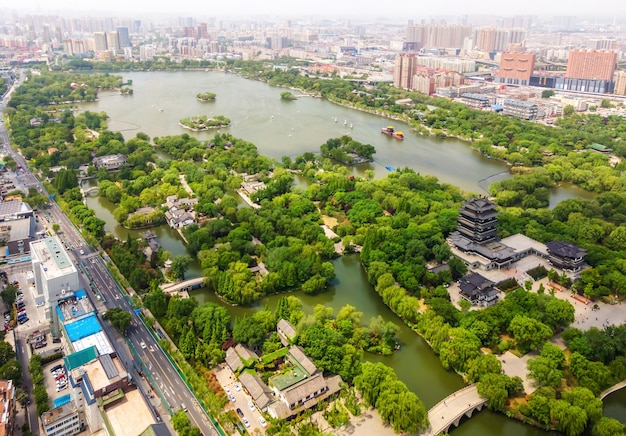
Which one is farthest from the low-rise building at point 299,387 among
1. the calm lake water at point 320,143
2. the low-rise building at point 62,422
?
the low-rise building at point 62,422

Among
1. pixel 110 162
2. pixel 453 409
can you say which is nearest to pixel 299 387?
pixel 453 409

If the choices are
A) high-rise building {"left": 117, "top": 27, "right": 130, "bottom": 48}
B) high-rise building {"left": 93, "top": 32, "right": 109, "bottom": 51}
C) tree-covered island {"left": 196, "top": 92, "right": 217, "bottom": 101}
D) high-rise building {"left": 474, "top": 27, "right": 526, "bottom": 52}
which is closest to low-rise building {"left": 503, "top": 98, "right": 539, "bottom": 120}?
tree-covered island {"left": 196, "top": 92, "right": 217, "bottom": 101}

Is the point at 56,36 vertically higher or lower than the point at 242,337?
higher

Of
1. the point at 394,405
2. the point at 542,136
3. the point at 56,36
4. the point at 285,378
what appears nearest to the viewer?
the point at 394,405

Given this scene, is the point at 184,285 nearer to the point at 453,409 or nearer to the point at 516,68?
the point at 453,409

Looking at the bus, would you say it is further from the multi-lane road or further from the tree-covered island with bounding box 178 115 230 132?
the tree-covered island with bounding box 178 115 230 132

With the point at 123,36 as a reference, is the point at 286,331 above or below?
below

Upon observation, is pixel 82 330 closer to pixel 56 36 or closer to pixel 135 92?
pixel 135 92

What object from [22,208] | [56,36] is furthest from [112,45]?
[22,208]
